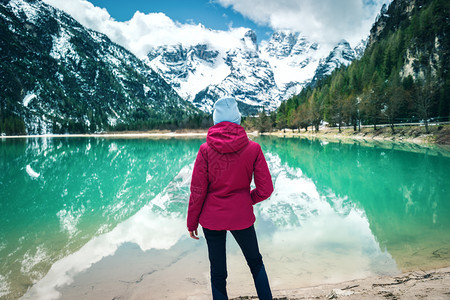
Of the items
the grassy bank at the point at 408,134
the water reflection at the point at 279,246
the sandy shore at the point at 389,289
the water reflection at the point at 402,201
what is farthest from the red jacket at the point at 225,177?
the grassy bank at the point at 408,134

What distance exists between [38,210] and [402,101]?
193 feet

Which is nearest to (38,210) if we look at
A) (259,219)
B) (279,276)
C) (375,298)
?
(259,219)

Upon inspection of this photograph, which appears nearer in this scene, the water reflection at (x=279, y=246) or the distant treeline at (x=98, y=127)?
the water reflection at (x=279, y=246)

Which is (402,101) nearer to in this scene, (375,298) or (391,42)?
(391,42)

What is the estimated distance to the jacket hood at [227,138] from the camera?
9.19 feet

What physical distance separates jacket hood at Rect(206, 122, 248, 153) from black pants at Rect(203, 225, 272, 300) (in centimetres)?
96

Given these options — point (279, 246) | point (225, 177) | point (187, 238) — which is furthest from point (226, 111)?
point (187, 238)

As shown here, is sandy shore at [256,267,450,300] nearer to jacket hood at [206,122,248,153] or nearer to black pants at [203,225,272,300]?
black pants at [203,225,272,300]

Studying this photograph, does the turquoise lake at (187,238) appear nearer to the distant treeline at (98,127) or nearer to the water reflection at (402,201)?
the water reflection at (402,201)

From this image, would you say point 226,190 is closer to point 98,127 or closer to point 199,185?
point 199,185

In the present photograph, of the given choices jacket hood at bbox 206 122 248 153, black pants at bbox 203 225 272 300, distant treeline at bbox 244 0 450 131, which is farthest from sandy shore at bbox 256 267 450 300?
distant treeline at bbox 244 0 450 131

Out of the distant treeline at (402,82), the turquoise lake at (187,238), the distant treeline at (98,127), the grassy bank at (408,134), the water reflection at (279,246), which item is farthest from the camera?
the distant treeline at (98,127)

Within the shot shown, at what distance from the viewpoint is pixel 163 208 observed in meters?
11.3

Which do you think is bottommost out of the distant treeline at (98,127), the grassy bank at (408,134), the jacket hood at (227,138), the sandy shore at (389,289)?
the sandy shore at (389,289)
